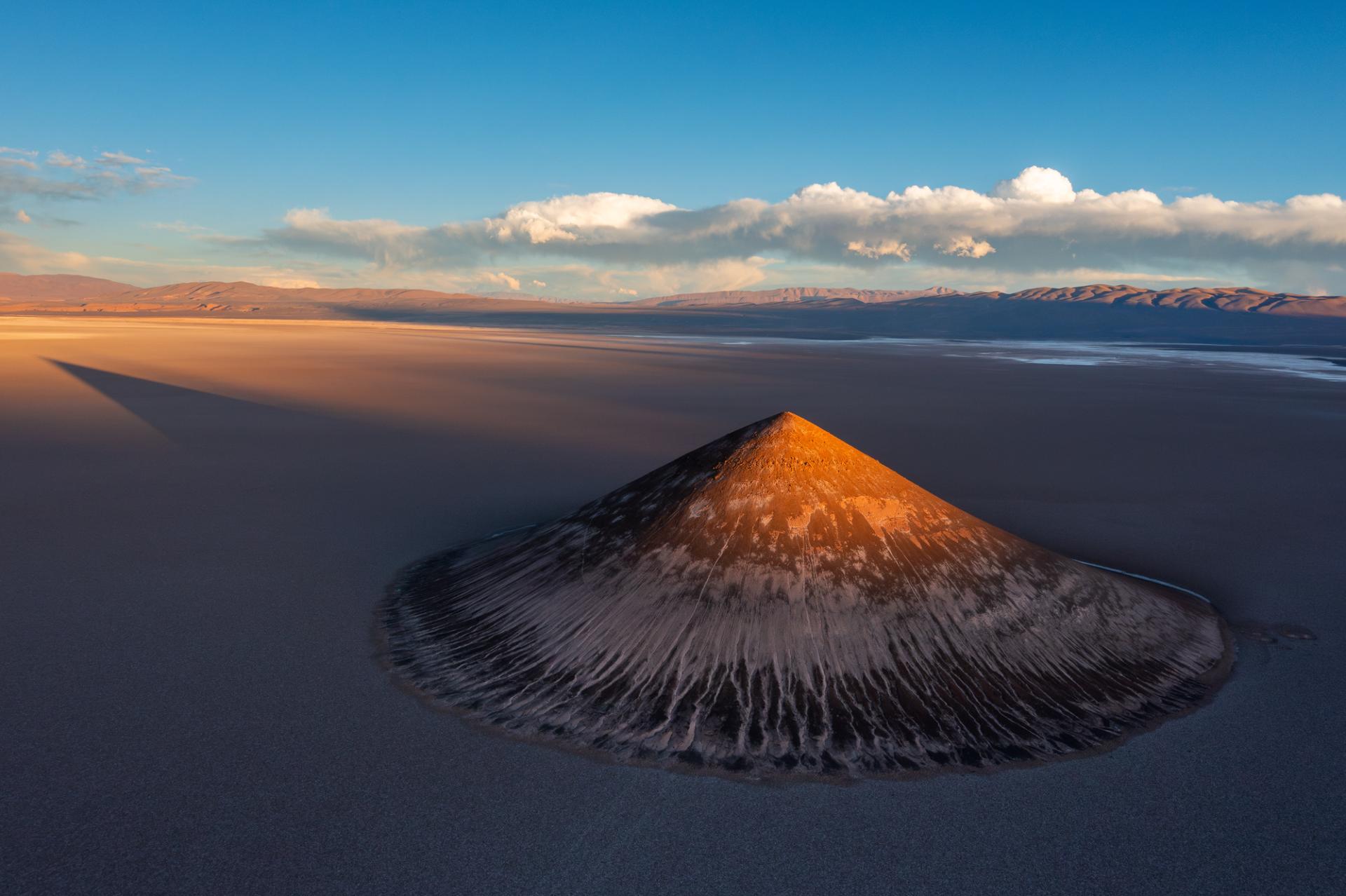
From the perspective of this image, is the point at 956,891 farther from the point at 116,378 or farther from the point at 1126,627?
the point at 116,378

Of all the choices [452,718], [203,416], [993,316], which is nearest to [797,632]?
[452,718]

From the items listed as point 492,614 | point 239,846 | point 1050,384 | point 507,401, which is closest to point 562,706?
point 492,614

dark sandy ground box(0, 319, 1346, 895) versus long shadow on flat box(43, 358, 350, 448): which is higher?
long shadow on flat box(43, 358, 350, 448)

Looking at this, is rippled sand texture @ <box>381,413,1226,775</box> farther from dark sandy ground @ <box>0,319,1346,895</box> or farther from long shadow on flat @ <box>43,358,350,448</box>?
long shadow on flat @ <box>43,358,350,448</box>

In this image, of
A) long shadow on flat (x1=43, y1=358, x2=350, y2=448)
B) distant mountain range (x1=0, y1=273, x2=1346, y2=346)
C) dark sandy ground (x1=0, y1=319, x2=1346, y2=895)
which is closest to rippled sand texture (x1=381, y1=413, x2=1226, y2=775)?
dark sandy ground (x1=0, y1=319, x2=1346, y2=895)

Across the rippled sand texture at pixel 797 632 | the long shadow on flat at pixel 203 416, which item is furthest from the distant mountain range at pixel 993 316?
the rippled sand texture at pixel 797 632

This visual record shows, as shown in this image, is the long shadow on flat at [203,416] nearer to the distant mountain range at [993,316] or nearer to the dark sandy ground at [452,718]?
the dark sandy ground at [452,718]
